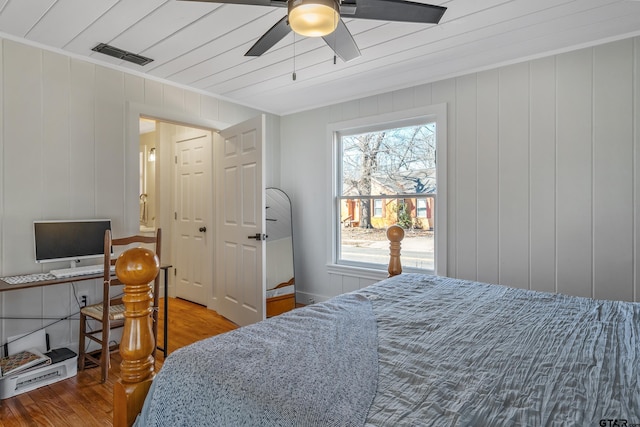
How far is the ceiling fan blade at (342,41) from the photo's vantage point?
6.03ft

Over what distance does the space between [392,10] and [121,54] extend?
2.21m

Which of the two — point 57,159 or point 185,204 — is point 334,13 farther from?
point 185,204

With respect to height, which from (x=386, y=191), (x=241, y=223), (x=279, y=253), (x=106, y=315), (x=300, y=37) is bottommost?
(x=106, y=315)

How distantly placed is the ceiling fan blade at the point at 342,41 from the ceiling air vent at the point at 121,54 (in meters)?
1.73

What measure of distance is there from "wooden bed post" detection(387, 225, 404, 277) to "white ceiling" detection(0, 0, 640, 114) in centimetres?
135

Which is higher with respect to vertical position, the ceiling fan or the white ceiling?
the white ceiling

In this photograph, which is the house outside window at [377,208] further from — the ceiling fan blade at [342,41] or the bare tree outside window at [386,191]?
the ceiling fan blade at [342,41]

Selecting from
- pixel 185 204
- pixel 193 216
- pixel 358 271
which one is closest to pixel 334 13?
pixel 358 271

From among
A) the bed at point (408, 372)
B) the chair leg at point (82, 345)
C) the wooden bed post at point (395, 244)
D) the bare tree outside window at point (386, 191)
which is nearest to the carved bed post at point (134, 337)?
the bed at point (408, 372)

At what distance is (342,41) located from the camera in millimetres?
1939

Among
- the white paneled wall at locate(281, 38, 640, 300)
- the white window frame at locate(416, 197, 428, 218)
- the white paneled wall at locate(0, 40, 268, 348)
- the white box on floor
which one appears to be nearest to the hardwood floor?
the white box on floor

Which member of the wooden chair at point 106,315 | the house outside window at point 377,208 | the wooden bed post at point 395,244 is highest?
the house outside window at point 377,208

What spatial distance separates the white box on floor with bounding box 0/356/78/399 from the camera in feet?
7.34

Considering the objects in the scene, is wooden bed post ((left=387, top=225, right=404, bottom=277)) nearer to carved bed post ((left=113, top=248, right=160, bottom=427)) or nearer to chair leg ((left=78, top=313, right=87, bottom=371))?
carved bed post ((left=113, top=248, right=160, bottom=427))
